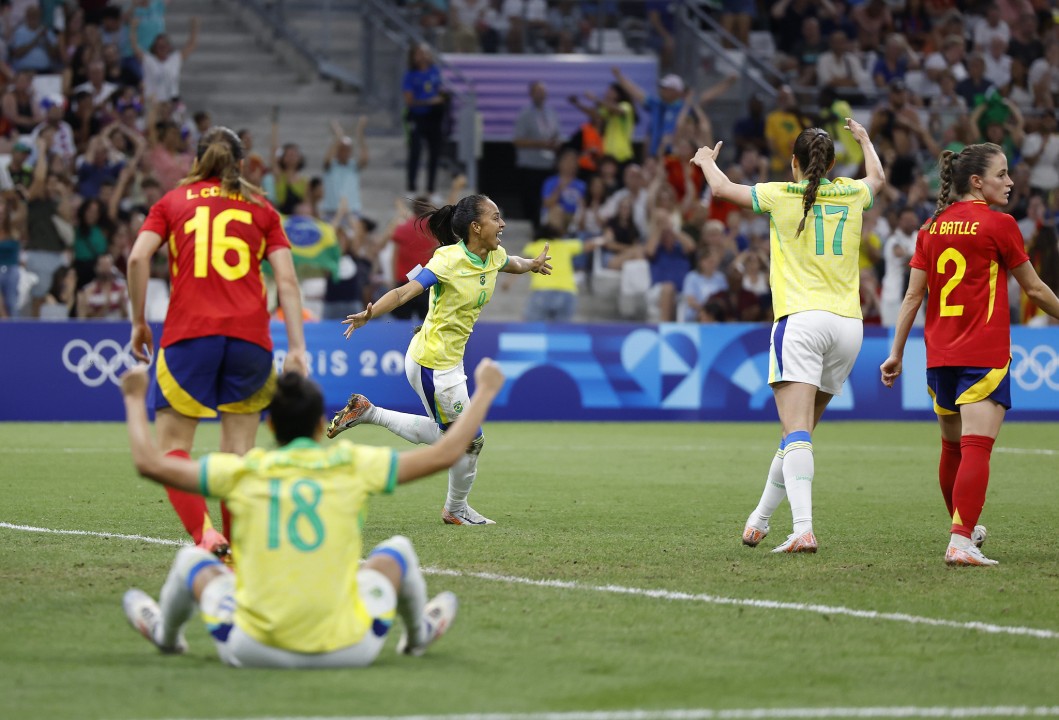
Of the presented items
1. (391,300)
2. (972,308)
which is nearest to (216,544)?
(391,300)

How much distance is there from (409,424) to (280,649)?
5.11 m

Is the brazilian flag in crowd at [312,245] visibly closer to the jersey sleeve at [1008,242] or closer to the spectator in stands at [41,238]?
the spectator in stands at [41,238]

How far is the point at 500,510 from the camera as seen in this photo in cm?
1102

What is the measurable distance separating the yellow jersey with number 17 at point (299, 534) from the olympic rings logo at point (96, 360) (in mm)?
13627

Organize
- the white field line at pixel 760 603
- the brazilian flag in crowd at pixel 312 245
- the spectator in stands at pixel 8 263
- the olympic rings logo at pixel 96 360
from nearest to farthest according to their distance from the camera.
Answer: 1. the white field line at pixel 760 603
2. the olympic rings logo at pixel 96 360
3. the spectator in stands at pixel 8 263
4. the brazilian flag in crowd at pixel 312 245

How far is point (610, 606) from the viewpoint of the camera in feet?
23.4

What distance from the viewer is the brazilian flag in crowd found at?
2108 centimetres

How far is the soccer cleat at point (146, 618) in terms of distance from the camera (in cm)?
593

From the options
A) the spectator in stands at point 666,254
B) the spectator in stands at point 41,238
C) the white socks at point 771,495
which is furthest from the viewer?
the spectator in stands at point 666,254

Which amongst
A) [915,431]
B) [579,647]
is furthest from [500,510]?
[915,431]

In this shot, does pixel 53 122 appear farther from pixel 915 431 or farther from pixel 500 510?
pixel 500 510

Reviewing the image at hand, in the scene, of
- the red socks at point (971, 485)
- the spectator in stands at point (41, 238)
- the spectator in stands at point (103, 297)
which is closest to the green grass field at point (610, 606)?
the red socks at point (971, 485)

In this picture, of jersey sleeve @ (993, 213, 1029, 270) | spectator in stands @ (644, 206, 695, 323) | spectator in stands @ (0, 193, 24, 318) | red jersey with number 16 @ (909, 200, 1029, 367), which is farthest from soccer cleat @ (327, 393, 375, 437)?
spectator in stands @ (644, 206, 695, 323)

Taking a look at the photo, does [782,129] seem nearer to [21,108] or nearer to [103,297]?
[103,297]
